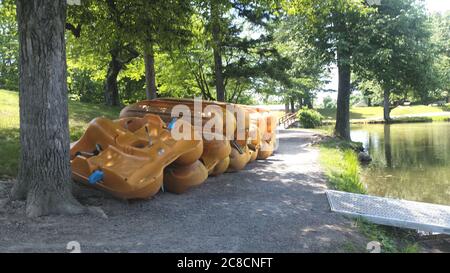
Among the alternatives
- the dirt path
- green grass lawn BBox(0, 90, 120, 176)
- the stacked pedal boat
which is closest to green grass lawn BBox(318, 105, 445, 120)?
green grass lawn BBox(0, 90, 120, 176)

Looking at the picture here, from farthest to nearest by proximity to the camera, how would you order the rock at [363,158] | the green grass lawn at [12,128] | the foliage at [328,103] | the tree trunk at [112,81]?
the foliage at [328,103] → the tree trunk at [112,81] → the rock at [363,158] → the green grass lawn at [12,128]

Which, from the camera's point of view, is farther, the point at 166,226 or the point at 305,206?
the point at 305,206

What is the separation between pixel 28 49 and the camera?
644cm

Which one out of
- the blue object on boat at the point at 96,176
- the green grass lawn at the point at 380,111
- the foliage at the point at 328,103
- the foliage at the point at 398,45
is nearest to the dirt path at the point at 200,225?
the blue object on boat at the point at 96,176

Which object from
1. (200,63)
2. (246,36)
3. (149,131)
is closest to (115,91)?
(200,63)

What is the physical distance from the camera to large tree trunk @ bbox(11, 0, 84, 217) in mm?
6410

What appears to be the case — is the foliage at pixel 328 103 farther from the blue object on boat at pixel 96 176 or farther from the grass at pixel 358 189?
the blue object on boat at pixel 96 176

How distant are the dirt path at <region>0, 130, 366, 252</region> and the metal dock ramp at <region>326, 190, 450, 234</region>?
0.34 metres

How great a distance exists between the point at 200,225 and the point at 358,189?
6015 millimetres

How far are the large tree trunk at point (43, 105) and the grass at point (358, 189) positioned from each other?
4.56 meters

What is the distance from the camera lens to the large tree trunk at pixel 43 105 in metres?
6.41

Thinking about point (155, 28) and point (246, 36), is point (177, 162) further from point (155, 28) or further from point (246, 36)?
Answer: point (246, 36)

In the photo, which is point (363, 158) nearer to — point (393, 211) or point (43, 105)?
point (393, 211)

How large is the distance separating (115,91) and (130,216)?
20.8m
